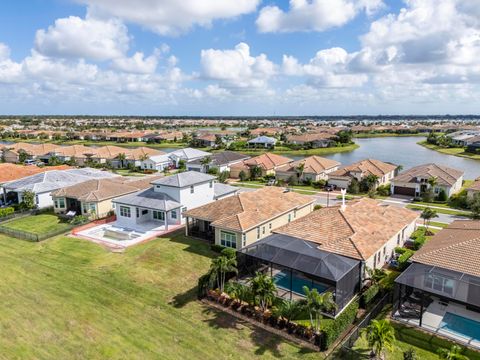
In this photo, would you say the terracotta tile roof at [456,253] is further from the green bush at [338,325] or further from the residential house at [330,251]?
the green bush at [338,325]

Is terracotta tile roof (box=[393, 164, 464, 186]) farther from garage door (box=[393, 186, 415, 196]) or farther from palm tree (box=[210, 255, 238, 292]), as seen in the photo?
palm tree (box=[210, 255, 238, 292])

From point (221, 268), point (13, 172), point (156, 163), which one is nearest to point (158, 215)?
point (221, 268)

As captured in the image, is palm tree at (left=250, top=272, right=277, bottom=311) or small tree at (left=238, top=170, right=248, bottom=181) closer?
palm tree at (left=250, top=272, right=277, bottom=311)

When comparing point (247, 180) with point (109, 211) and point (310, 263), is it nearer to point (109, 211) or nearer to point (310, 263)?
point (109, 211)

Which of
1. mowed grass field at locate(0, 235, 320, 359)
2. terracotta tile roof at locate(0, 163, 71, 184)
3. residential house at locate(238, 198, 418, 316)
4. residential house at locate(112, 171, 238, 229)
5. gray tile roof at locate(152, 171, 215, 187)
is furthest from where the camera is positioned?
terracotta tile roof at locate(0, 163, 71, 184)

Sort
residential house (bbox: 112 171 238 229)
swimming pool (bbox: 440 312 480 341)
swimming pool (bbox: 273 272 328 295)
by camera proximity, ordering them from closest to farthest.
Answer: swimming pool (bbox: 440 312 480 341) < swimming pool (bbox: 273 272 328 295) < residential house (bbox: 112 171 238 229)

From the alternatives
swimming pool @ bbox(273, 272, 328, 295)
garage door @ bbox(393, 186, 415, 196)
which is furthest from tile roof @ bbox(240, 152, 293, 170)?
swimming pool @ bbox(273, 272, 328, 295)

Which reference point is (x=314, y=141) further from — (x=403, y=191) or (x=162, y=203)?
(x=162, y=203)
